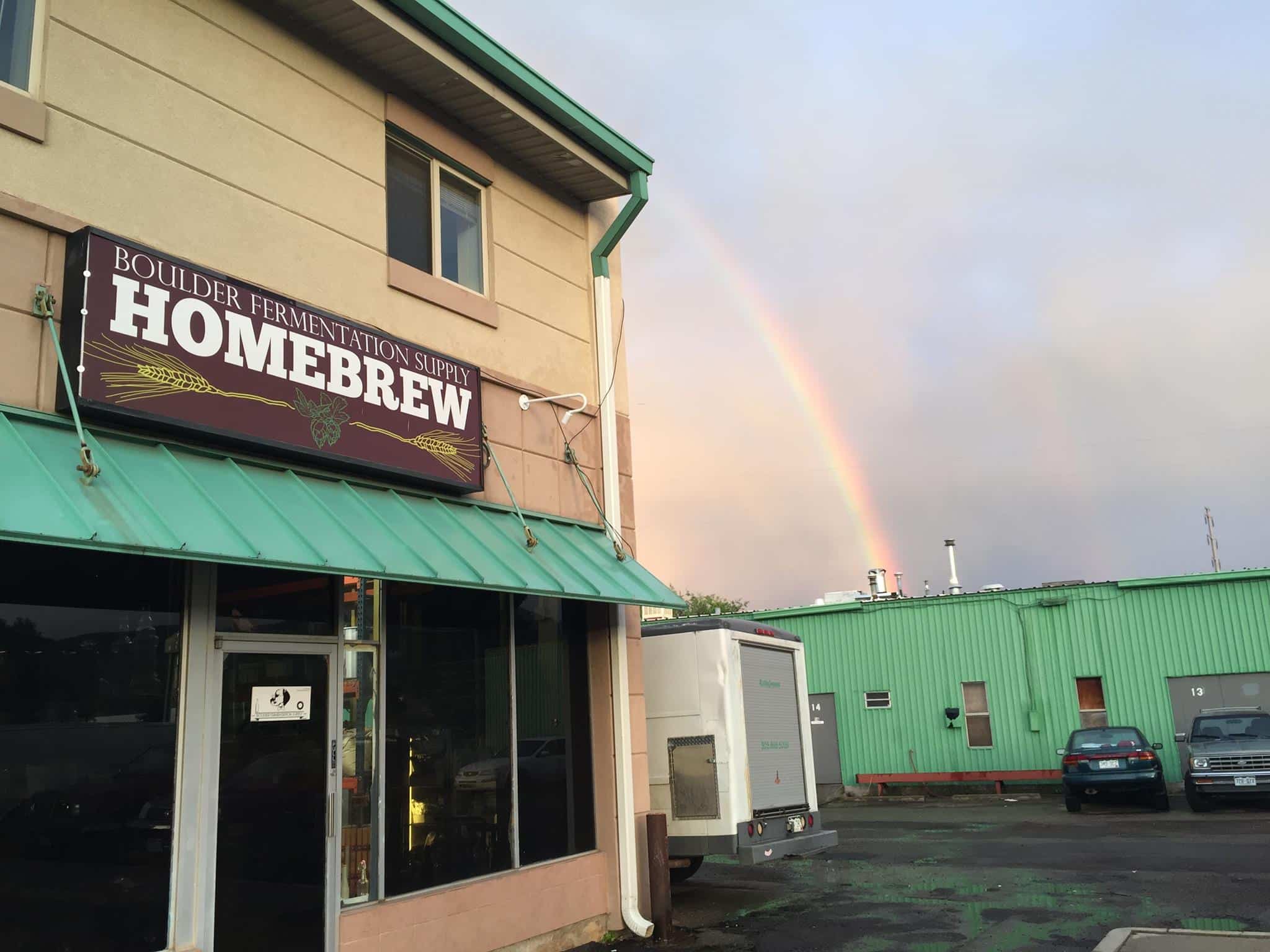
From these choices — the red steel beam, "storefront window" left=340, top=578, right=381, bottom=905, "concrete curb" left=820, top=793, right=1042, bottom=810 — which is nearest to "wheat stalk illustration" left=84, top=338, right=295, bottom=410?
"storefront window" left=340, top=578, right=381, bottom=905

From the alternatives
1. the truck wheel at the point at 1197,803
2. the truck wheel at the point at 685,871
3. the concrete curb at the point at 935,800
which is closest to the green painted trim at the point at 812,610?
the concrete curb at the point at 935,800

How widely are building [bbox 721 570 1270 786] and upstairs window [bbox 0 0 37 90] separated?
2275 cm

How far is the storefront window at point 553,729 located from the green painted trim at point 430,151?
4040 millimetres

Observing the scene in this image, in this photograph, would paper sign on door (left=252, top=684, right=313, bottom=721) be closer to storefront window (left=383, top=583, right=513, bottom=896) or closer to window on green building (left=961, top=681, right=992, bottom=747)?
storefront window (left=383, top=583, right=513, bottom=896)

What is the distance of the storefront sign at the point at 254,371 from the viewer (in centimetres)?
631

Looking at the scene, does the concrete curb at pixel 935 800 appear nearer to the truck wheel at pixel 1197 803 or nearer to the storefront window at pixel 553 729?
the truck wheel at pixel 1197 803

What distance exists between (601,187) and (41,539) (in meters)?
7.37

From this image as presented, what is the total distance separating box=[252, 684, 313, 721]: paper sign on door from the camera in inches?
282

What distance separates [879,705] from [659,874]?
17586 millimetres

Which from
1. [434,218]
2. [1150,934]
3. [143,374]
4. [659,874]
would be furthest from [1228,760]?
[143,374]

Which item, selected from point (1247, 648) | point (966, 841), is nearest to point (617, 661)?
point (966, 841)

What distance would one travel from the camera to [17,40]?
6.51 m

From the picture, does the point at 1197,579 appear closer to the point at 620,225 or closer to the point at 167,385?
the point at 620,225

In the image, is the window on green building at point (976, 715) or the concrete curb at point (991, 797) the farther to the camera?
the window on green building at point (976, 715)
